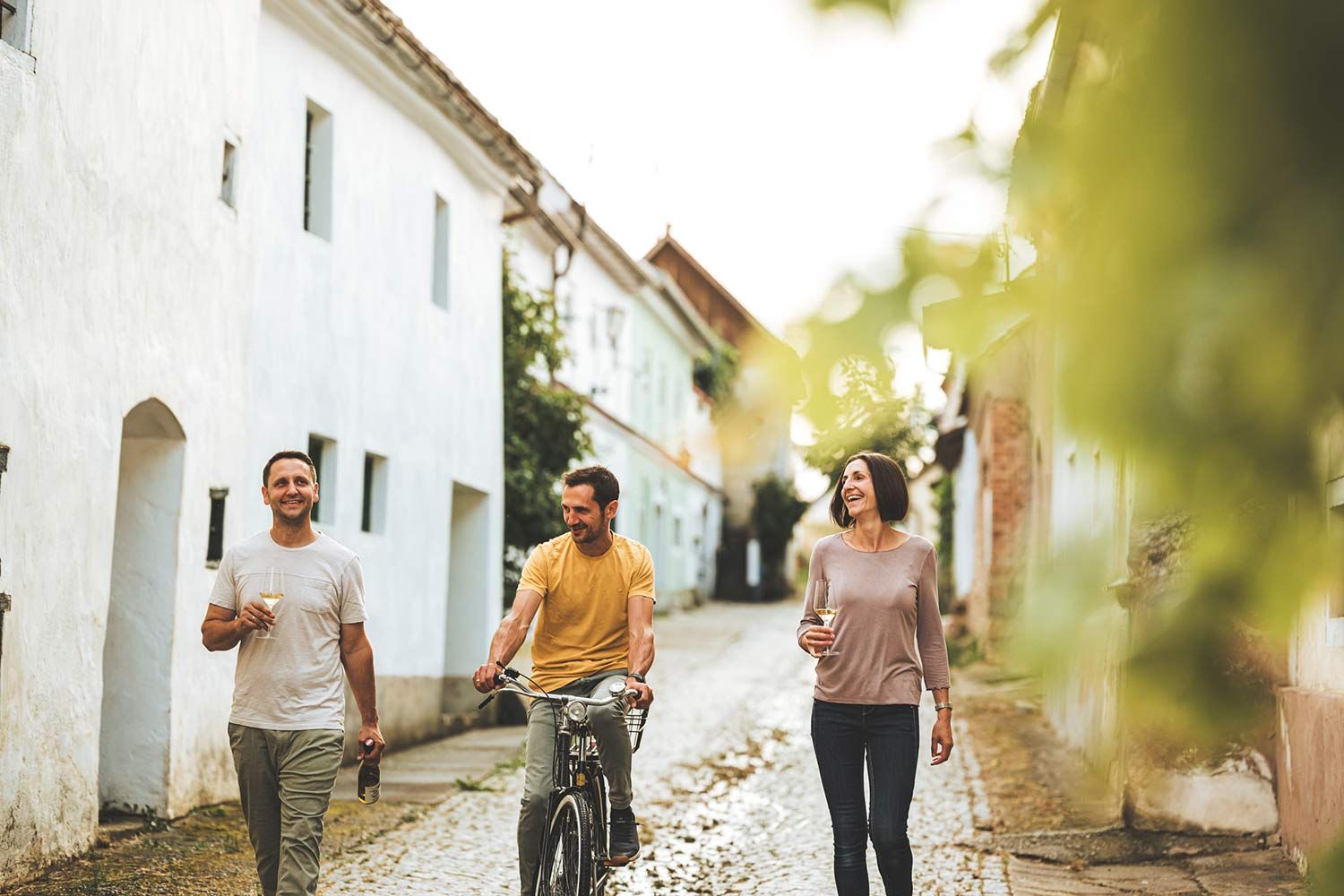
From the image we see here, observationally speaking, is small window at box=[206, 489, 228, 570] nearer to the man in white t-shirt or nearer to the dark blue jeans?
the man in white t-shirt

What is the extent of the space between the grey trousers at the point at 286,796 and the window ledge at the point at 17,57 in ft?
11.8

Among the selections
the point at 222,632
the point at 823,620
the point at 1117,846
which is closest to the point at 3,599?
the point at 222,632

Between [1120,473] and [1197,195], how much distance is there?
1.01 feet

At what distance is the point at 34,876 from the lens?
7.17 meters

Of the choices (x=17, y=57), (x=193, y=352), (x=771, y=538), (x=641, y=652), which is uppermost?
(x=17, y=57)

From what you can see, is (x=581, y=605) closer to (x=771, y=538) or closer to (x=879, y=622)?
(x=879, y=622)

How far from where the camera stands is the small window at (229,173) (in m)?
9.97

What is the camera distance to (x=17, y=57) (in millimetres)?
7230

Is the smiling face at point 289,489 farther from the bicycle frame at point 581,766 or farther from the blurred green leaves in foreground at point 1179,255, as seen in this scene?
the blurred green leaves in foreground at point 1179,255

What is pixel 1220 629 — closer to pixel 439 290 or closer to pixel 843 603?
pixel 843 603

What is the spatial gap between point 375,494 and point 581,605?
23.9ft

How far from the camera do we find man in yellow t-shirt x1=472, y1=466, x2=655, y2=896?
5781mm

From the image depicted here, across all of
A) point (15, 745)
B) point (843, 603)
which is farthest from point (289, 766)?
point (15, 745)

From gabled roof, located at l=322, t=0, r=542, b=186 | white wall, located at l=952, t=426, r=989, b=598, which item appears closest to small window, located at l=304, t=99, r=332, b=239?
gabled roof, located at l=322, t=0, r=542, b=186
